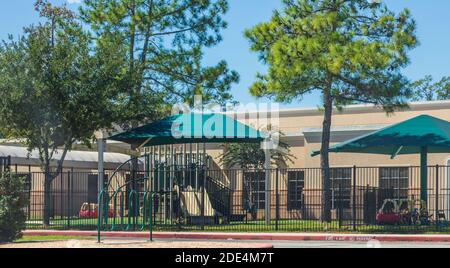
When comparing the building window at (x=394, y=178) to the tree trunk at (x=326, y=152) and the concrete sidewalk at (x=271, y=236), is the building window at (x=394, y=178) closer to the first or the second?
the tree trunk at (x=326, y=152)

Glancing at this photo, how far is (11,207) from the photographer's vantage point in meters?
Answer: 20.9

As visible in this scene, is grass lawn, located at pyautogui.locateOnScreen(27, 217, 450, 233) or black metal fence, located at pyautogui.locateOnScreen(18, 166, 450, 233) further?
black metal fence, located at pyautogui.locateOnScreen(18, 166, 450, 233)

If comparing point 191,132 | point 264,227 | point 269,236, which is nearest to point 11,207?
point 269,236

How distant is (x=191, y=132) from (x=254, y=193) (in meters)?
10.9

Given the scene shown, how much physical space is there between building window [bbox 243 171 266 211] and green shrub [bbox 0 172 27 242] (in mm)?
12459

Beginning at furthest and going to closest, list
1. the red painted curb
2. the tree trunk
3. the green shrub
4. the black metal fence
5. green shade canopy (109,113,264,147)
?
1. green shade canopy (109,113,264,147)
2. the tree trunk
3. the black metal fence
4. the red painted curb
5. the green shrub

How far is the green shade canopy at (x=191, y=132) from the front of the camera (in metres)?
28.6

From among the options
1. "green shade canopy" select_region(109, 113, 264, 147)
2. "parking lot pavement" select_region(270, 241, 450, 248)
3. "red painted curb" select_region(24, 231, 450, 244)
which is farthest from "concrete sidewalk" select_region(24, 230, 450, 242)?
"green shade canopy" select_region(109, 113, 264, 147)

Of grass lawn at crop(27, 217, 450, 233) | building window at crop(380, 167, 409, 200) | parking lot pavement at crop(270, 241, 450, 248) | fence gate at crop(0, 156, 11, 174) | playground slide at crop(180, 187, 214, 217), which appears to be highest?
fence gate at crop(0, 156, 11, 174)

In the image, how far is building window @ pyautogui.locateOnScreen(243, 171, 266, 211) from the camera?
3387 centimetres

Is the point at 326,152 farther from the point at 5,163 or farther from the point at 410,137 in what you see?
the point at 5,163

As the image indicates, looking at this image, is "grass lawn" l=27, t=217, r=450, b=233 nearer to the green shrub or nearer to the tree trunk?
the tree trunk

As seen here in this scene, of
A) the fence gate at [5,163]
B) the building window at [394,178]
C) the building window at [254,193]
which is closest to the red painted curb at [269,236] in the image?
the fence gate at [5,163]
